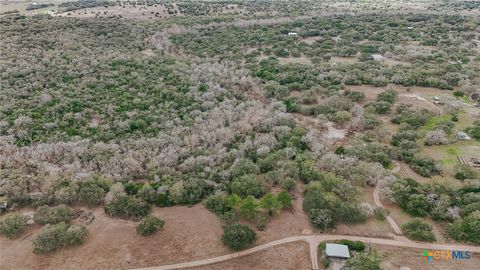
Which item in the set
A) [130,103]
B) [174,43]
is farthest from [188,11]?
[130,103]

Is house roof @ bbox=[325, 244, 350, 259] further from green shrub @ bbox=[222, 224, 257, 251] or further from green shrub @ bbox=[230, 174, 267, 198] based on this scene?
green shrub @ bbox=[230, 174, 267, 198]

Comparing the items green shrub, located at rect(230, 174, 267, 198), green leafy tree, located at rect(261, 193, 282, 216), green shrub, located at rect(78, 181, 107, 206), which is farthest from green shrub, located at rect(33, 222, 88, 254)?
green leafy tree, located at rect(261, 193, 282, 216)

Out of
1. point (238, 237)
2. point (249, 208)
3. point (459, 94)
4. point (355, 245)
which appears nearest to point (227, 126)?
point (249, 208)

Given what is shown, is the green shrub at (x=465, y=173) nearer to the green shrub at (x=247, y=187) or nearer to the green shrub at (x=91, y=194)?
the green shrub at (x=247, y=187)

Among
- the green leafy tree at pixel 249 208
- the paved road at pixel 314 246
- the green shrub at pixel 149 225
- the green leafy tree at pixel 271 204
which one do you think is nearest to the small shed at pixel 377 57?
the paved road at pixel 314 246

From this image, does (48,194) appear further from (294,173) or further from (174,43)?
(174,43)

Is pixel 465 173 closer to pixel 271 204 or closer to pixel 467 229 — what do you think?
pixel 467 229
